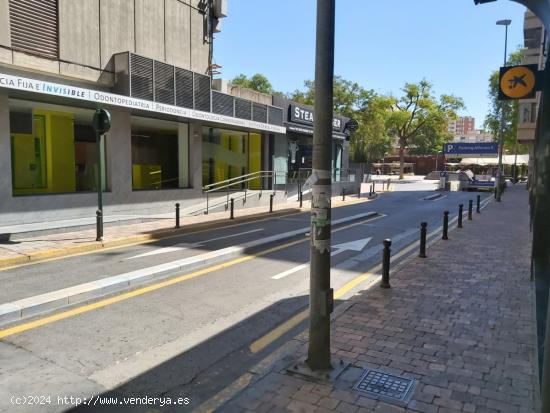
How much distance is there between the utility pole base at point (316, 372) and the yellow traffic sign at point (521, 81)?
18.2 ft

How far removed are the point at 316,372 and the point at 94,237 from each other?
9.19 meters

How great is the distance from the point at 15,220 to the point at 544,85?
510 inches

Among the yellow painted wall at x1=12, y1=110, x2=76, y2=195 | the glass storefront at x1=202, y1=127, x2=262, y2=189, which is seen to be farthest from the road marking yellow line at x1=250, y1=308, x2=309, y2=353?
the glass storefront at x1=202, y1=127, x2=262, y2=189

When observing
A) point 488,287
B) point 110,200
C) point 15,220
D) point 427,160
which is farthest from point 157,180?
point 427,160

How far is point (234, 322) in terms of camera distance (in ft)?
19.7

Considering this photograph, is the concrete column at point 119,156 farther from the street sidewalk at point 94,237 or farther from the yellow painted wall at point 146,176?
the street sidewalk at point 94,237

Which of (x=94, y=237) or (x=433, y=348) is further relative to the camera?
(x=94, y=237)

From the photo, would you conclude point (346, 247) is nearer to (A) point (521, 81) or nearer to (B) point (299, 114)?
(A) point (521, 81)

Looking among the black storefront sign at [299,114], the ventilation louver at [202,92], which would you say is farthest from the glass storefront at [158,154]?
the black storefront sign at [299,114]

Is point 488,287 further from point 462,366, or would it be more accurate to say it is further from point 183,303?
point 183,303

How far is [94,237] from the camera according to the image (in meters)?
11.9

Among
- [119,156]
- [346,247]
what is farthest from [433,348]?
[119,156]

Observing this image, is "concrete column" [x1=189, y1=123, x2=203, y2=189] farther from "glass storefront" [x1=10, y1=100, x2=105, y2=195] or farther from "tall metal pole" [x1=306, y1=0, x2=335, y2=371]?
"tall metal pole" [x1=306, y1=0, x2=335, y2=371]

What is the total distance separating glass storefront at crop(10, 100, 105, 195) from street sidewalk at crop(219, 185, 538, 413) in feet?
37.9
